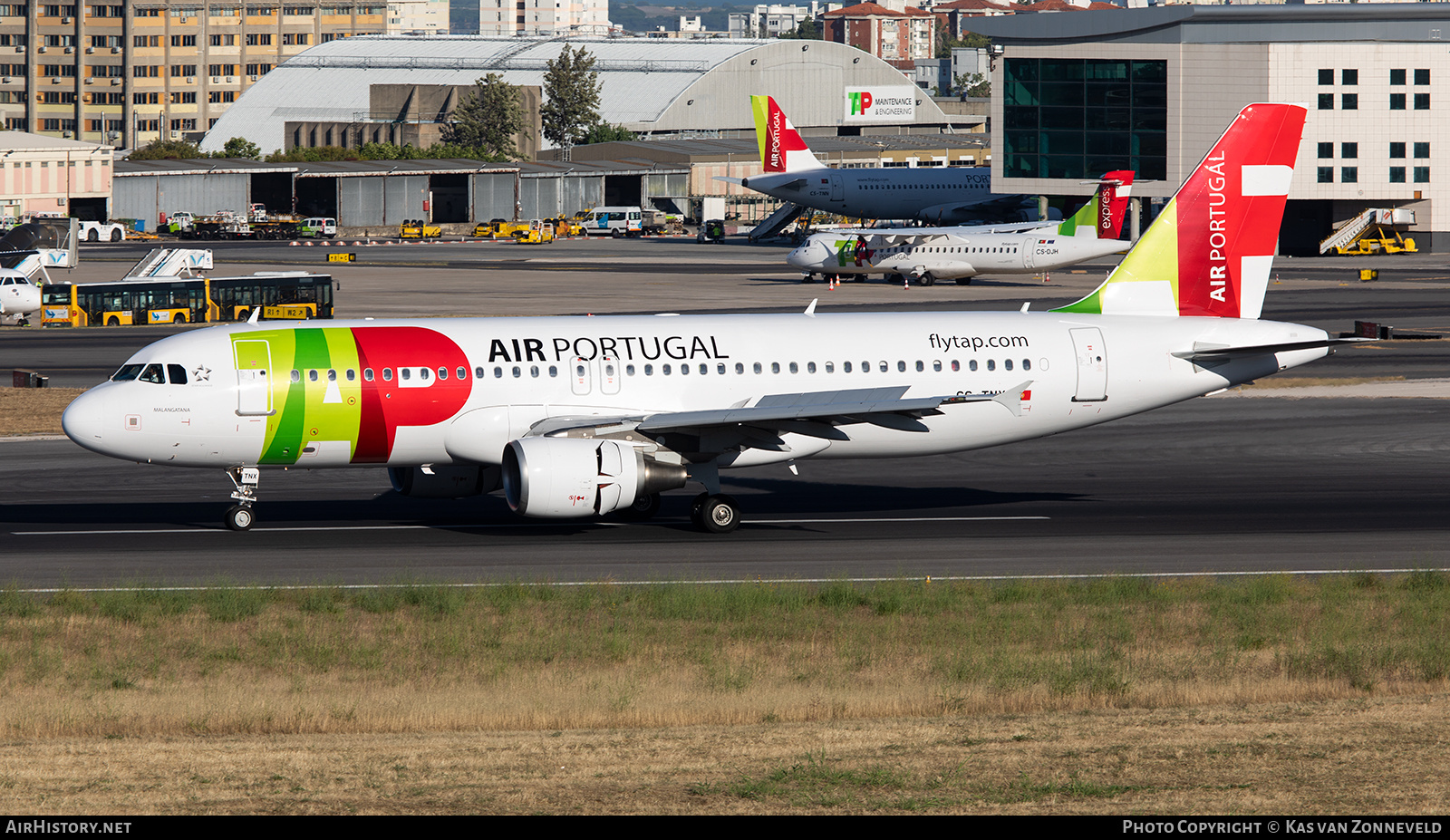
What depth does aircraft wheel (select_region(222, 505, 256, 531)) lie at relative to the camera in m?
34.0

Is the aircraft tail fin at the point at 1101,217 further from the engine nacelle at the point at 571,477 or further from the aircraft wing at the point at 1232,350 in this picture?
the engine nacelle at the point at 571,477

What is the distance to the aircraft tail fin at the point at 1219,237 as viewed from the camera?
3772 cm

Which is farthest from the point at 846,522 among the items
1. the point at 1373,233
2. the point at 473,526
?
the point at 1373,233

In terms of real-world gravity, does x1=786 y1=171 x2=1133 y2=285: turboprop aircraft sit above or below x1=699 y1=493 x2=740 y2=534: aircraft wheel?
above

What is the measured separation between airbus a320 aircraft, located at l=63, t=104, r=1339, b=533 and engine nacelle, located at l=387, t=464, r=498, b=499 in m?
0.05

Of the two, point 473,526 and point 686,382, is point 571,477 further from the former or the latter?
point 473,526

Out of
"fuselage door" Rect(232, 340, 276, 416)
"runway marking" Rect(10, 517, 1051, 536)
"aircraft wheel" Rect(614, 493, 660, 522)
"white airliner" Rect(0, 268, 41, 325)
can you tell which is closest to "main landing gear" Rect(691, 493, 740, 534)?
"runway marking" Rect(10, 517, 1051, 536)

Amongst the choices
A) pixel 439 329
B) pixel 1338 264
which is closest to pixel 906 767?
pixel 439 329

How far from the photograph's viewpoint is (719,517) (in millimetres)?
33969

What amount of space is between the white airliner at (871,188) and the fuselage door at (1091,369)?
112233 millimetres

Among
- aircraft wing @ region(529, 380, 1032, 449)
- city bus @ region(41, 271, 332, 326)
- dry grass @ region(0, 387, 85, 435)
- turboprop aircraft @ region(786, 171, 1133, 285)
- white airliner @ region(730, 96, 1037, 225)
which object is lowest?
dry grass @ region(0, 387, 85, 435)

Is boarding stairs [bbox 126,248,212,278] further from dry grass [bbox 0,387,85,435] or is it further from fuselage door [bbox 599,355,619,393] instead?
fuselage door [bbox 599,355,619,393]

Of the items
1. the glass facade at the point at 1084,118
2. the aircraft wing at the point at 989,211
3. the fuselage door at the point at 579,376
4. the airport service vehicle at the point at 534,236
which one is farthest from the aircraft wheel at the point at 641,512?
the airport service vehicle at the point at 534,236

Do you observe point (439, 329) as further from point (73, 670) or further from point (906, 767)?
point (906, 767)
